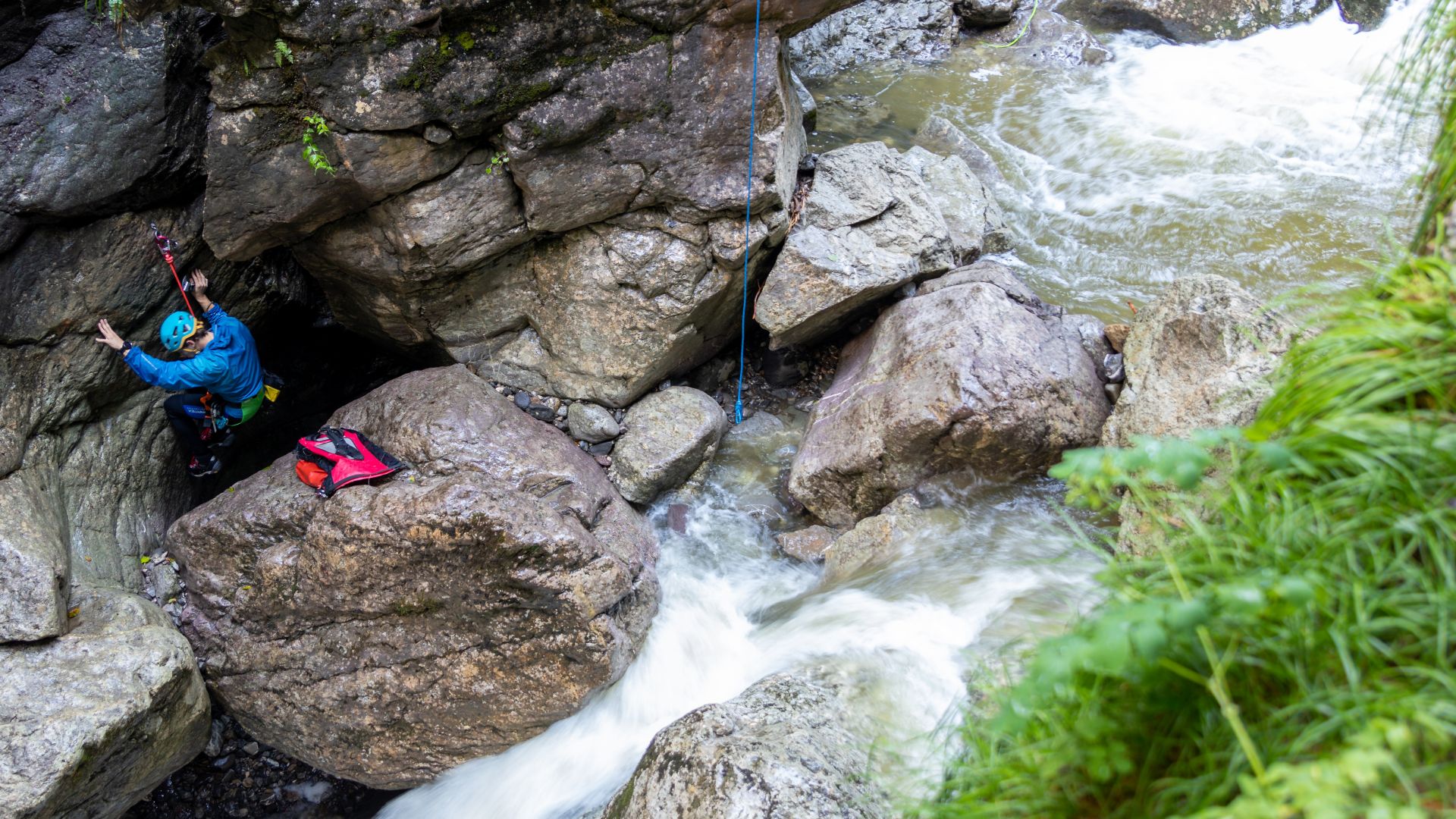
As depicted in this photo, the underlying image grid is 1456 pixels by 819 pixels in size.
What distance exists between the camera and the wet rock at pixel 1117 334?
6238mm

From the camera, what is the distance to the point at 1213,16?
434 inches

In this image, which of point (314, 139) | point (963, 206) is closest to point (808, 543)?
point (963, 206)

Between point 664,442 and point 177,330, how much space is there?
3.57 meters

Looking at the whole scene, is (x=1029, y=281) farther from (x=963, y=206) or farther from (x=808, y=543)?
(x=808, y=543)

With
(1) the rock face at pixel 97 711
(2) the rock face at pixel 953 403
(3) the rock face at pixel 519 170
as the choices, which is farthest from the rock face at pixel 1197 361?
(1) the rock face at pixel 97 711

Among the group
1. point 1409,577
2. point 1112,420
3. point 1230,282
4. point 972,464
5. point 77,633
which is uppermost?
point 1409,577

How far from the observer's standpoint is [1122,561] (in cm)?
247

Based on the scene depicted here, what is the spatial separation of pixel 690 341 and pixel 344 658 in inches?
138

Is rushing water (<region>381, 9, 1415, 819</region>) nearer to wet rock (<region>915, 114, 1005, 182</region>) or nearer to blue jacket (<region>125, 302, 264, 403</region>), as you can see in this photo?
wet rock (<region>915, 114, 1005, 182</region>)

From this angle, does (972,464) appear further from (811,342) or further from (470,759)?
(470,759)

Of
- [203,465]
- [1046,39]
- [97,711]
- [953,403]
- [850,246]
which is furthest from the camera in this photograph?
[1046,39]

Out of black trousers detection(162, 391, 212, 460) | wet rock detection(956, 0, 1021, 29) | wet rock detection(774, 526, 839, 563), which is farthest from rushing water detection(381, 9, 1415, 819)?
black trousers detection(162, 391, 212, 460)

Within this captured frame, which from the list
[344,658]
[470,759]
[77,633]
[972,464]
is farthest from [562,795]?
[972,464]

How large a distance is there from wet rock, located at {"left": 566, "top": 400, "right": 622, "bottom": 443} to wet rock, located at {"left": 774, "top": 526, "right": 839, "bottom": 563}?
166 cm
